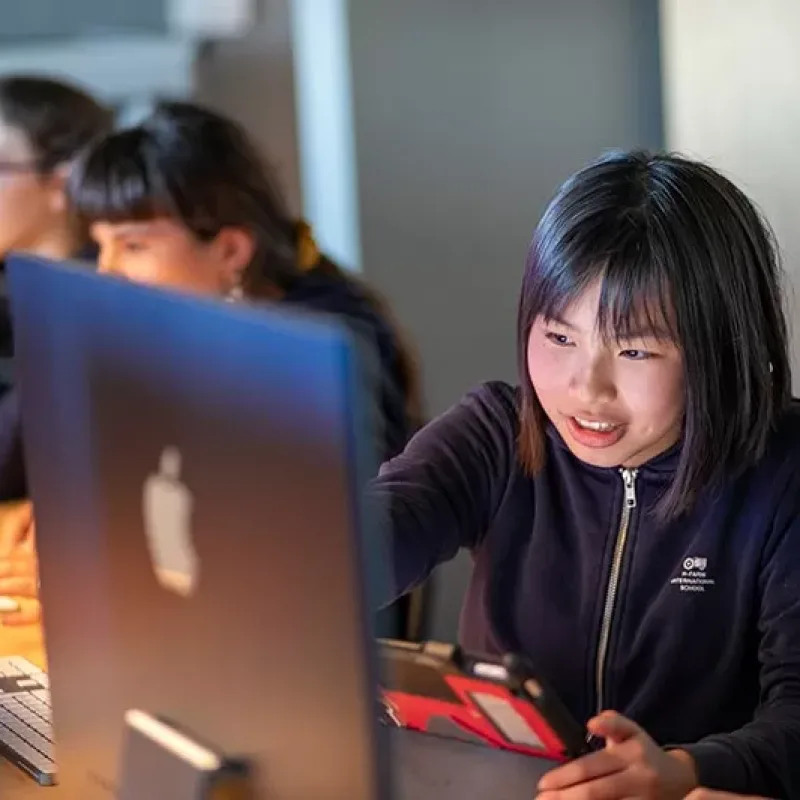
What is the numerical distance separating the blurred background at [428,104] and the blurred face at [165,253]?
2.43 ft

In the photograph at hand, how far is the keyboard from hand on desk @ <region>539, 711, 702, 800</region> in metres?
0.38

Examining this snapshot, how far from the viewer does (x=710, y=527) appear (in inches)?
56.8

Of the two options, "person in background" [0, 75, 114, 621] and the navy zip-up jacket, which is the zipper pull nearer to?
the navy zip-up jacket

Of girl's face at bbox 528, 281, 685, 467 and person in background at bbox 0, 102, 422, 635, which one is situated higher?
person in background at bbox 0, 102, 422, 635

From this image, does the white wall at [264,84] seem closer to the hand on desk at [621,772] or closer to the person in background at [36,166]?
the person in background at [36,166]

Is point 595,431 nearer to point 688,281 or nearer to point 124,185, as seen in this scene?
point 688,281

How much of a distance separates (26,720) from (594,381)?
573 millimetres

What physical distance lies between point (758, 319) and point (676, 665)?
1.07 feet

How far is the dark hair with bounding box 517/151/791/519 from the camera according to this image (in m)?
1.35

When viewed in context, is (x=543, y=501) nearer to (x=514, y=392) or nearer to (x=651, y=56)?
(x=514, y=392)

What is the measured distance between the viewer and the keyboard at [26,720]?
126 centimetres

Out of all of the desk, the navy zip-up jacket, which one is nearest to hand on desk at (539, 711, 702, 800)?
the navy zip-up jacket

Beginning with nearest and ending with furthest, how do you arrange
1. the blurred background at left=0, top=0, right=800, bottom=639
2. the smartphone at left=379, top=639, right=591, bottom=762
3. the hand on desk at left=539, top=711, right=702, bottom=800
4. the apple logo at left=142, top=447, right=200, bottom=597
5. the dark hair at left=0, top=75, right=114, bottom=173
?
1. the apple logo at left=142, top=447, right=200, bottom=597
2. the smartphone at left=379, top=639, right=591, bottom=762
3. the hand on desk at left=539, top=711, right=702, bottom=800
4. the dark hair at left=0, top=75, right=114, bottom=173
5. the blurred background at left=0, top=0, right=800, bottom=639

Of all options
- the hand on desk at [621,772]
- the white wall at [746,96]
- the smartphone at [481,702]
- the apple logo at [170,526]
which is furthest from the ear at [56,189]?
the apple logo at [170,526]
